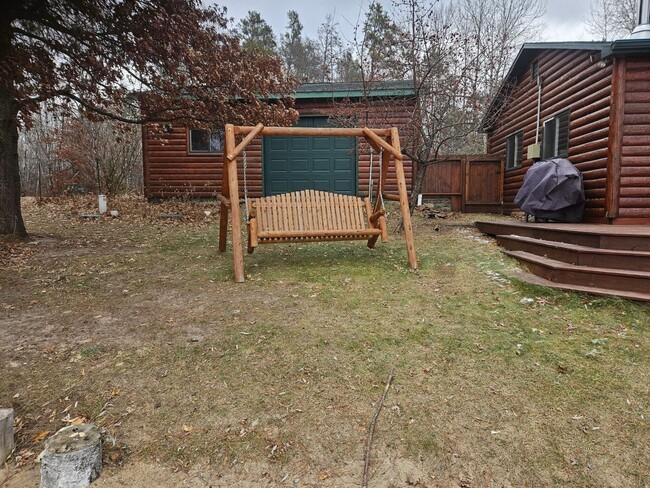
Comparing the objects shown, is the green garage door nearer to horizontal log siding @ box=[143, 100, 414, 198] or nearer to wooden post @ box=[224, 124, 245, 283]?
horizontal log siding @ box=[143, 100, 414, 198]

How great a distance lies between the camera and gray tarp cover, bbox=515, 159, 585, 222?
7449mm

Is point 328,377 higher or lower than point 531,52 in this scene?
lower

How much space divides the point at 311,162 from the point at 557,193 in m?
6.83

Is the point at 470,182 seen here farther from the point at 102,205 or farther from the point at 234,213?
the point at 102,205

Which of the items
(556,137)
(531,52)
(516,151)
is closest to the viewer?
(556,137)

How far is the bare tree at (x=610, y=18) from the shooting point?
1873cm

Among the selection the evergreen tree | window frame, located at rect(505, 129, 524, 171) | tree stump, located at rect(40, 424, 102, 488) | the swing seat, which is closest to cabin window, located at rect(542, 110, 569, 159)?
window frame, located at rect(505, 129, 524, 171)

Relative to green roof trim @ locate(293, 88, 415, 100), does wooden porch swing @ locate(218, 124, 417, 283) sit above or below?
below

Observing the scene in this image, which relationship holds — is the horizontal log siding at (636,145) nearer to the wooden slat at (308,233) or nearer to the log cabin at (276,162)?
the wooden slat at (308,233)

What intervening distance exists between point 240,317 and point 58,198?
495 inches

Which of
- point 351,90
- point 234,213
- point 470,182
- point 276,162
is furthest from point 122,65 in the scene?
point 470,182

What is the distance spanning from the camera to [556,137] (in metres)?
9.37

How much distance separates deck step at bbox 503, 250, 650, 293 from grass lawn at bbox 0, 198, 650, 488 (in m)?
0.27

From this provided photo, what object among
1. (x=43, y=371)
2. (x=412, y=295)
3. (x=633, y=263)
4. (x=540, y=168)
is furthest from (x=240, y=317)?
(x=540, y=168)
